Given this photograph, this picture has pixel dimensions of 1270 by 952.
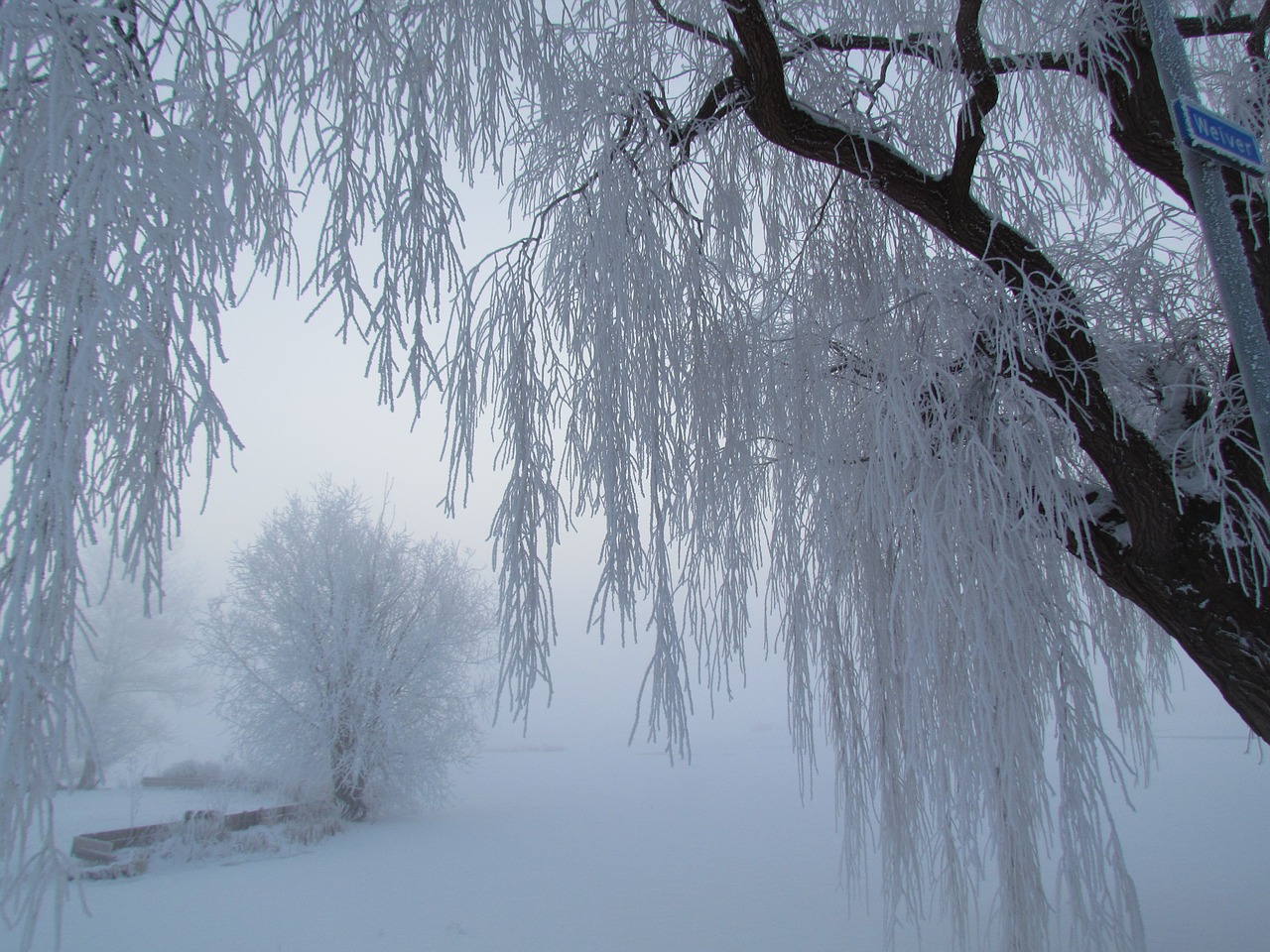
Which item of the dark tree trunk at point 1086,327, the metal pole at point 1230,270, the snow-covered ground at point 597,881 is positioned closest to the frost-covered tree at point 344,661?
the snow-covered ground at point 597,881

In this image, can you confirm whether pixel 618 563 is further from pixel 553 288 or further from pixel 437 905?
pixel 437 905

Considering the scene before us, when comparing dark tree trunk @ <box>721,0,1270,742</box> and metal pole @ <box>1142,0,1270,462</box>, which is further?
dark tree trunk @ <box>721,0,1270,742</box>

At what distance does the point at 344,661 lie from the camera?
6984 millimetres

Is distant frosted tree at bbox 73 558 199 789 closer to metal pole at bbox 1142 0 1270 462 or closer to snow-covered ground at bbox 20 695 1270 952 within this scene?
snow-covered ground at bbox 20 695 1270 952

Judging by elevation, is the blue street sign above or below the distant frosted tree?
above

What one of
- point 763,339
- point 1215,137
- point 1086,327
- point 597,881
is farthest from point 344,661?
point 1215,137

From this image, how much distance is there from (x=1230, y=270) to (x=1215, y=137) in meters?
0.24

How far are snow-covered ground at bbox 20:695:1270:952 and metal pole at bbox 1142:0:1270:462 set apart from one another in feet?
9.28

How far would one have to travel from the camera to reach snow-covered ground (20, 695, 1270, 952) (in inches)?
131

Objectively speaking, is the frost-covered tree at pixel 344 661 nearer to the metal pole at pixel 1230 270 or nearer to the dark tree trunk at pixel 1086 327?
the dark tree trunk at pixel 1086 327

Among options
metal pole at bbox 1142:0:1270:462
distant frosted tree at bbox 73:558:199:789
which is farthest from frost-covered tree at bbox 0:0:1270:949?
distant frosted tree at bbox 73:558:199:789

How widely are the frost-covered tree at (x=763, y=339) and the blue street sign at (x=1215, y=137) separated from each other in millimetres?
492

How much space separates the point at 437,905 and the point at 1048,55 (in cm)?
457

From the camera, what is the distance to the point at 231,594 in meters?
7.06
